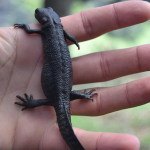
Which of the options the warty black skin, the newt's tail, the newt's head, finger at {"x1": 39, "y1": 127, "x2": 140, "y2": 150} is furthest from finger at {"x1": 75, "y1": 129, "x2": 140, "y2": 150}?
the newt's head

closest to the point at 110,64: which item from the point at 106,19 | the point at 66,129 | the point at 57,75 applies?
the point at 106,19

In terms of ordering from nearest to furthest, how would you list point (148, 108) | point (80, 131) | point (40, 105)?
point (80, 131) < point (40, 105) < point (148, 108)

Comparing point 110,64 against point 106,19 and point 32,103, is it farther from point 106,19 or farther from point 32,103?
point 32,103

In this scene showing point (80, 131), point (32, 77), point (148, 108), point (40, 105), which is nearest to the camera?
point (80, 131)

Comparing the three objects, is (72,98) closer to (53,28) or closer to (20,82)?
(20,82)

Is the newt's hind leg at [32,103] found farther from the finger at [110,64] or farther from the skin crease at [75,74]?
the finger at [110,64]

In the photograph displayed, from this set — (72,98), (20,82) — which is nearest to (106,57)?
(72,98)
